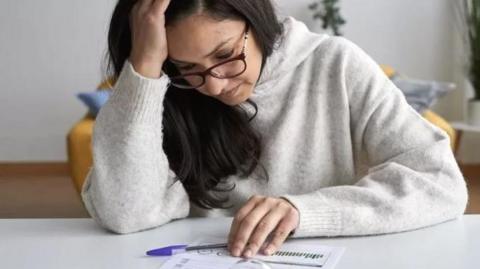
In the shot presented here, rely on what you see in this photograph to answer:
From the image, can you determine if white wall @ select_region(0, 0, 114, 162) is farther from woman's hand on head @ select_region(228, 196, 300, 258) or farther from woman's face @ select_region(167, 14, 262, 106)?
woman's hand on head @ select_region(228, 196, 300, 258)

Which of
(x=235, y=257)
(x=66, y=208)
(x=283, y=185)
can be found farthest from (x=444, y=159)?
(x=66, y=208)

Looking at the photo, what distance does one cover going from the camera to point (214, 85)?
1.16 metres

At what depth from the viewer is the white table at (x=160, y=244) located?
0.93 meters

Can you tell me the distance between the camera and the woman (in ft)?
3.58

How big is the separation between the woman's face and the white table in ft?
0.73

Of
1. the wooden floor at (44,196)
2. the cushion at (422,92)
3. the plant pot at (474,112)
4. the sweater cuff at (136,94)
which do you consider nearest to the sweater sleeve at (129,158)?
the sweater cuff at (136,94)

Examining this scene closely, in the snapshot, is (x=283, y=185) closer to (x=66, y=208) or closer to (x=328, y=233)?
(x=328, y=233)

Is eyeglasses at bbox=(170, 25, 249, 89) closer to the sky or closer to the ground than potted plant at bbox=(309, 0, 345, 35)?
closer to the sky

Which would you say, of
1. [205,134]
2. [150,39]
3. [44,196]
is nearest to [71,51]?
[44,196]

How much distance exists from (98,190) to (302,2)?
128 inches

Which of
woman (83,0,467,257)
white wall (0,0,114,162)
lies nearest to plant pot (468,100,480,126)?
white wall (0,0,114,162)

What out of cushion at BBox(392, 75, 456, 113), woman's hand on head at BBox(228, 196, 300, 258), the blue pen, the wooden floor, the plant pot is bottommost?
the wooden floor

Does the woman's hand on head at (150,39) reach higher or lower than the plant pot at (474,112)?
higher

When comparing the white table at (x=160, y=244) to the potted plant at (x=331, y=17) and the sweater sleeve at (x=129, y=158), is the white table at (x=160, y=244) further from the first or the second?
the potted plant at (x=331, y=17)
